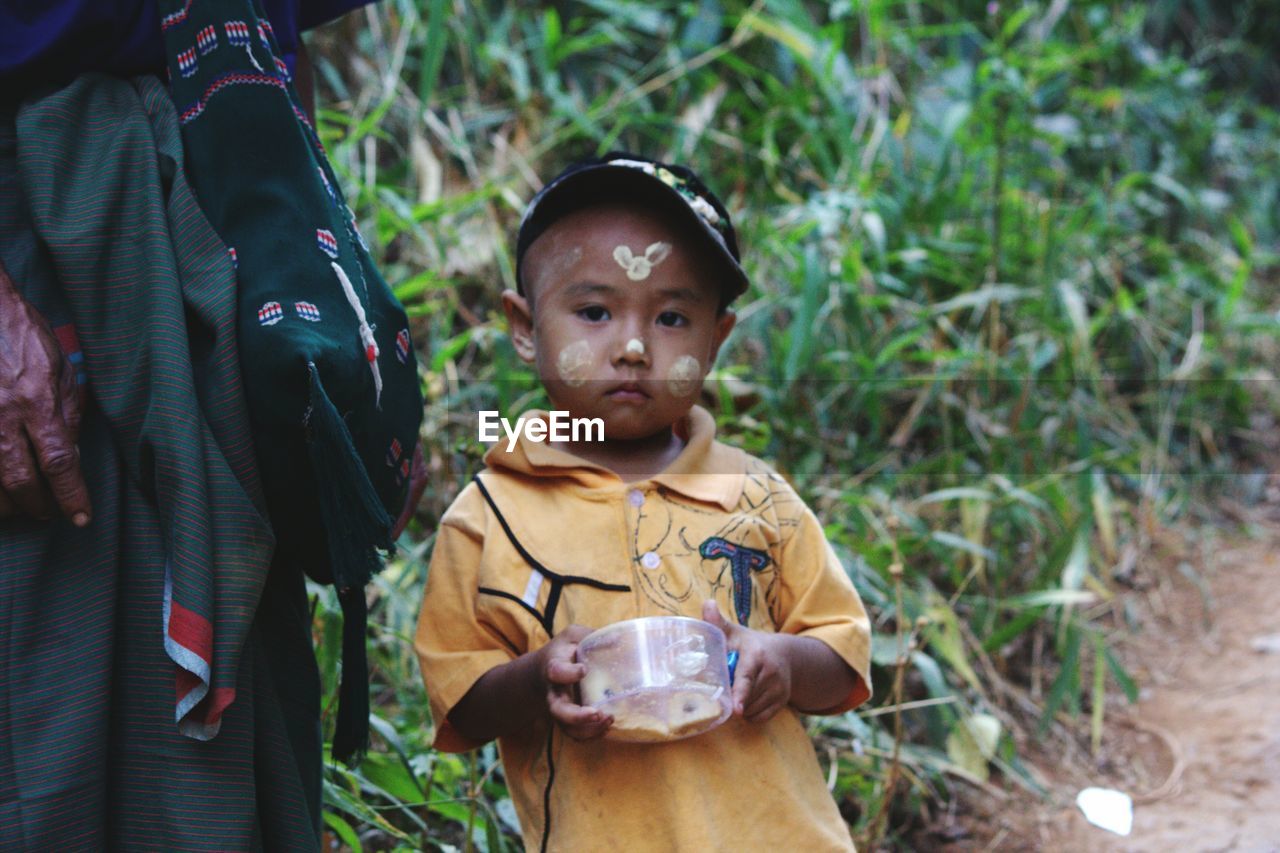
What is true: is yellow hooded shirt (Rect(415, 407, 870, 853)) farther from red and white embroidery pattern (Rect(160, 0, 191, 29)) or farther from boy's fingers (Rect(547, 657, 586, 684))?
red and white embroidery pattern (Rect(160, 0, 191, 29))

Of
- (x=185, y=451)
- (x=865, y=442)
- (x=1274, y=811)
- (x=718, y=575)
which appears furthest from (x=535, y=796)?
(x=865, y=442)

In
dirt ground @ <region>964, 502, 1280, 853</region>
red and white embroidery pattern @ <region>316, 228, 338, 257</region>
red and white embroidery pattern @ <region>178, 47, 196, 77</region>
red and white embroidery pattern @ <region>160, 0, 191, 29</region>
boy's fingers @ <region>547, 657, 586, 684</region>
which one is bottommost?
dirt ground @ <region>964, 502, 1280, 853</region>

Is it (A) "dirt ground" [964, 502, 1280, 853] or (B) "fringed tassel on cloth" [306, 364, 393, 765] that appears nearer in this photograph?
(B) "fringed tassel on cloth" [306, 364, 393, 765]

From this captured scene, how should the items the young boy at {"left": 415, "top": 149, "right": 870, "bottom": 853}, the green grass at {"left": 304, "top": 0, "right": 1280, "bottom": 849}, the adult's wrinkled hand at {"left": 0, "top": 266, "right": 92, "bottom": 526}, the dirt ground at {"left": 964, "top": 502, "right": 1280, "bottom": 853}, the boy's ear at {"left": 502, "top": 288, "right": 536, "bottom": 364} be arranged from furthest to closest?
the green grass at {"left": 304, "top": 0, "right": 1280, "bottom": 849} < the dirt ground at {"left": 964, "top": 502, "right": 1280, "bottom": 853} < the boy's ear at {"left": 502, "top": 288, "right": 536, "bottom": 364} < the young boy at {"left": 415, "top": 149, "right": 870, "bottom": 853} < the adult's wrinkled hand at {"left": 0, "top": 266, "right": 92, "bottom": 526}

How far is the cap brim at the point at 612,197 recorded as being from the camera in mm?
1693

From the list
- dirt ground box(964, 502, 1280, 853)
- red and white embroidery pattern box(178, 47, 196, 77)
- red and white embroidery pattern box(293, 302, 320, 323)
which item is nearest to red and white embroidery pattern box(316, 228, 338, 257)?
red and white embroidery pattern box(293, 302, 320, 323)

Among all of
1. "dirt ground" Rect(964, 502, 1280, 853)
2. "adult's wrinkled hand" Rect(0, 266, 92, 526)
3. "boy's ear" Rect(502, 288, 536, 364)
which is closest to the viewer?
"adult's wrinkled hand" Rect(0, 266, 92, 526)

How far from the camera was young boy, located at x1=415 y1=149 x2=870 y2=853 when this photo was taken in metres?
1.59

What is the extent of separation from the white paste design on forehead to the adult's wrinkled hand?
0.68 m

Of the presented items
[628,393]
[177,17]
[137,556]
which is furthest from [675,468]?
[177,17]

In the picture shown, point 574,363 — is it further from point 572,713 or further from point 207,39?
point 207,39

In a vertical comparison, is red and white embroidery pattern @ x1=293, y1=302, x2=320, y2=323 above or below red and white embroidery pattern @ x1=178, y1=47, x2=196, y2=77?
below

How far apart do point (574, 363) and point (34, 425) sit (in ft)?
2.11

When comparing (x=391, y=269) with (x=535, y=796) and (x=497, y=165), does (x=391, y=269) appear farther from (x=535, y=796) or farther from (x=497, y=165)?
(x=535, y=796)
